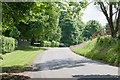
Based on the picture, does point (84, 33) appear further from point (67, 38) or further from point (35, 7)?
point (35, 7)

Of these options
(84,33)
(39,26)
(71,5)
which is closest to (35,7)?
(71,5)

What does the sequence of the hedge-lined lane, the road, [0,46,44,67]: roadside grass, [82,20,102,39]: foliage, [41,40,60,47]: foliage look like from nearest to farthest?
the road < [0,46,44,67]: roadside grass < the hedge-lined lane < [41,40,60,47]: foliage < [82,20,102,39]: foliage

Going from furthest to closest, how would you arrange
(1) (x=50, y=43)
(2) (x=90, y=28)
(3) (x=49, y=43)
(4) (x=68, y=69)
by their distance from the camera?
(2) (x=90, y=28) < (1) (x=50, y=43) < (3) (x=49, y=43) < (4) (x=68, y=69)

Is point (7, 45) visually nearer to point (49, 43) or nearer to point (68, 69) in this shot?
point (68, 69)

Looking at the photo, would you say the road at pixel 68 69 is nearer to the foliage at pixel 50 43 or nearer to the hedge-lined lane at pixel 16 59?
the hedge-lined lane at pixel 16 59

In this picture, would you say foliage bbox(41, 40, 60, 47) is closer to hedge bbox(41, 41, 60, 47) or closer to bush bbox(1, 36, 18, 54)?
hedge bbox(41, 41, 60, 47)

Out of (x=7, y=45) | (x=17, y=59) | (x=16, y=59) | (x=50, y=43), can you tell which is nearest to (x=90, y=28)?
(x=50, y=43)

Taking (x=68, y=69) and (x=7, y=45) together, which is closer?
(x=68, y=69)

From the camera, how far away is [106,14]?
118ft

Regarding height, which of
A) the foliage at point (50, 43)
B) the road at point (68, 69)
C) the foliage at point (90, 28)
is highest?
the road at point (68, 69)

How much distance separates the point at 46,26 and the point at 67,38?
42138 mm

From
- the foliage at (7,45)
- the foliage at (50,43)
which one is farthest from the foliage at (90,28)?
the foliage at (7,45)

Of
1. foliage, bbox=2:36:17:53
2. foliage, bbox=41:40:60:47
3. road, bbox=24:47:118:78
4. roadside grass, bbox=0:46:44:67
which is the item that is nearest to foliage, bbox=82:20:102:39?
foliage, bbox=41:40:60:47

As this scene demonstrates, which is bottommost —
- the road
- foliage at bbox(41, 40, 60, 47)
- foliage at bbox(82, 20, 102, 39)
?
foliage at bbox(41, 40, 60, 47)
